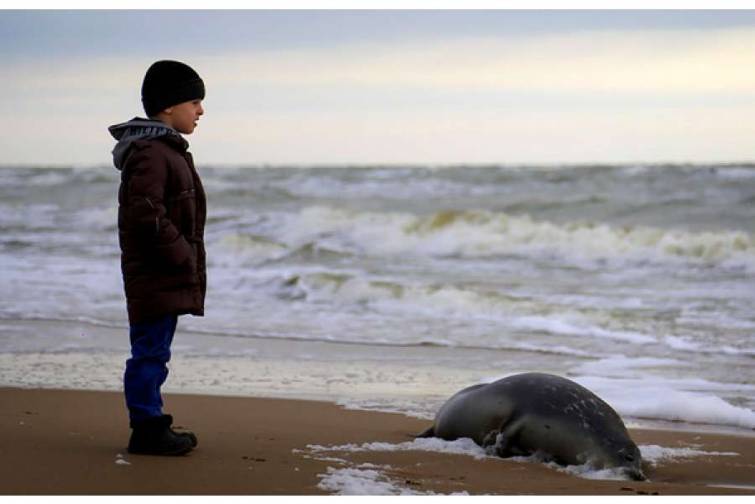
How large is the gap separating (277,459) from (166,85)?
1617 millimetres

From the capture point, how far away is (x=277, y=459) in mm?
4867

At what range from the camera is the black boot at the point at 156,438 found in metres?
4.71

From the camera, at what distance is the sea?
7770 millimetres

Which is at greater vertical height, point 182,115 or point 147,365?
point 182,115

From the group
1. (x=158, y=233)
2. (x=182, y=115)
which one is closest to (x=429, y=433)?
(x=158, y=233)

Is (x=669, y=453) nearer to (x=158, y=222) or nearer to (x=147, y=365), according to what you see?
(x=147, y=365)

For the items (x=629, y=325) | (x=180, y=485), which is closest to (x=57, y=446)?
(x=180, y=485)

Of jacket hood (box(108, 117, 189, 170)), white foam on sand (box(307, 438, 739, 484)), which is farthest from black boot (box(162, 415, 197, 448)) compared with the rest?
jacket hood (box(108, 117, 189, 170))

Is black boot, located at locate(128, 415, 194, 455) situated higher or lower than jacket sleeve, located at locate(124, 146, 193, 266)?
lower

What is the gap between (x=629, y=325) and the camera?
1052cm

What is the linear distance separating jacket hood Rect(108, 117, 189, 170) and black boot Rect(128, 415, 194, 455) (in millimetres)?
1044

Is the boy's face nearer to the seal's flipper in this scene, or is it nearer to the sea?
the seal's flipper

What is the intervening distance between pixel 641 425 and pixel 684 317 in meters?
4.70

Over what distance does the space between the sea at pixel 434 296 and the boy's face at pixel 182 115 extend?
2536 mm
